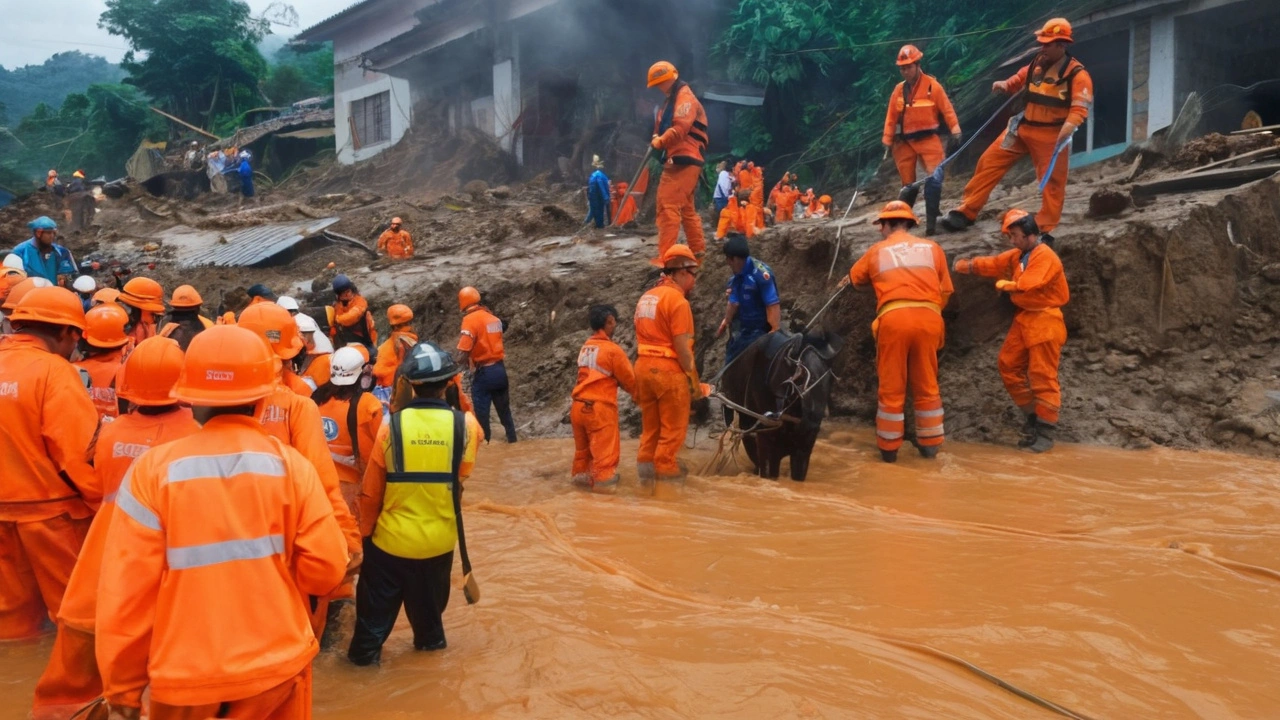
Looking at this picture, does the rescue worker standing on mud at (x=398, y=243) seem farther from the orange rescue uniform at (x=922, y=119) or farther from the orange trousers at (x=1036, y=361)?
the orange trousers at (x=1036, y=361)

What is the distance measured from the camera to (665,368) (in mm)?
6777

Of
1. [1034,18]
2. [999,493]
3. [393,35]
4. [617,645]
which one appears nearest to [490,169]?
[393,35]

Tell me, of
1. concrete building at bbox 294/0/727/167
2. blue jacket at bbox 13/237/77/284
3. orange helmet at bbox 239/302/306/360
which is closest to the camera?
orange helmet at bbox 239/302/306/360

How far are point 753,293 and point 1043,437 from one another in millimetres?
2513

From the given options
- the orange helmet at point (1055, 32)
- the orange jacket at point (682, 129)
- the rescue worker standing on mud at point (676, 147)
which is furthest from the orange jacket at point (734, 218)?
the orange helmet at point (1055, 32)

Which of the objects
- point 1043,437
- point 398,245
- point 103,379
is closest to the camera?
point 103,379

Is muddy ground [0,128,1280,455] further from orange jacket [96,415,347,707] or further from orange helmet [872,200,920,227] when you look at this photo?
orange jacket [96,415,347,707]

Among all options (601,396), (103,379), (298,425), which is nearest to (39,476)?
(103,379)

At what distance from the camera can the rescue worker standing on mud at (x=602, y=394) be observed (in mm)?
6953

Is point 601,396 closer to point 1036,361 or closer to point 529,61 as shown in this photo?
point 1036,361

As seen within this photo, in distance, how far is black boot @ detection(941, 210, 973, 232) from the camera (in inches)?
333

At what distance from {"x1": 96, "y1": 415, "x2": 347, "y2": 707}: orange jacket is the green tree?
43998mm

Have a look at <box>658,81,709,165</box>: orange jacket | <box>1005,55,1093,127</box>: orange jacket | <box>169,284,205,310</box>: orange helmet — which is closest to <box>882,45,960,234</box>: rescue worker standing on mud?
<box>1005,55,1093,127</box>: orange jacket

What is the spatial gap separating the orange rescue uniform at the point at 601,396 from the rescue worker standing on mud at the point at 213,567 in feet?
14.7
